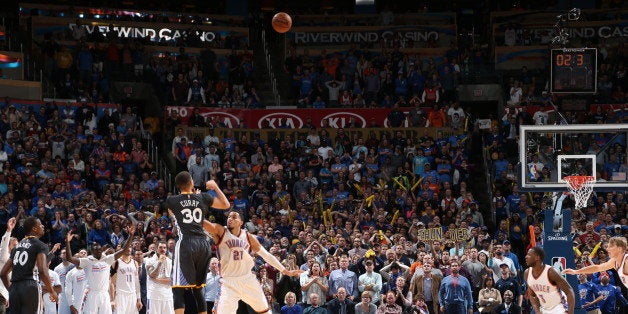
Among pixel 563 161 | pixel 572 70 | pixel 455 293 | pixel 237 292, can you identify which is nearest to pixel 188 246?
pixel 237 292

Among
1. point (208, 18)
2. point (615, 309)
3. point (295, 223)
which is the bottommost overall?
point (615, 309)

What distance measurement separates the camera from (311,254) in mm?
21391

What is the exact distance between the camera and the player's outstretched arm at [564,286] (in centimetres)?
1327

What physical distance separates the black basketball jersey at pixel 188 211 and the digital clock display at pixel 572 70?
1087 cm

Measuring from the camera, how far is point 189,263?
41.6 ft

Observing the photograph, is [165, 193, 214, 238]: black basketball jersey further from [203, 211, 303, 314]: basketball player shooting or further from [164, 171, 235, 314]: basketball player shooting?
[203, 211, 303, 314]: basketball player shooting

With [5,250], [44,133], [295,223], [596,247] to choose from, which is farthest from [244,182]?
[5,250]

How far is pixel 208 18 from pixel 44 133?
389 inches

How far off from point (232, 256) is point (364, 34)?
74.2ft

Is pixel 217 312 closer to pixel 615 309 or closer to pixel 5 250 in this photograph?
pixel 5 250

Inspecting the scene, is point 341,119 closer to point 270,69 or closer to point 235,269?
point 270,69

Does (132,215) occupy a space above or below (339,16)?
below

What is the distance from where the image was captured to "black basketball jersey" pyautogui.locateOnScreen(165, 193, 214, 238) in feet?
41.6

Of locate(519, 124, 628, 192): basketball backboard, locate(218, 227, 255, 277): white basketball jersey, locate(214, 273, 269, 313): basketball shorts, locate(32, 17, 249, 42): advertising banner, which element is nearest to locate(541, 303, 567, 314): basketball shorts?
locate(214, 273, 269, 313): basketball shorts
